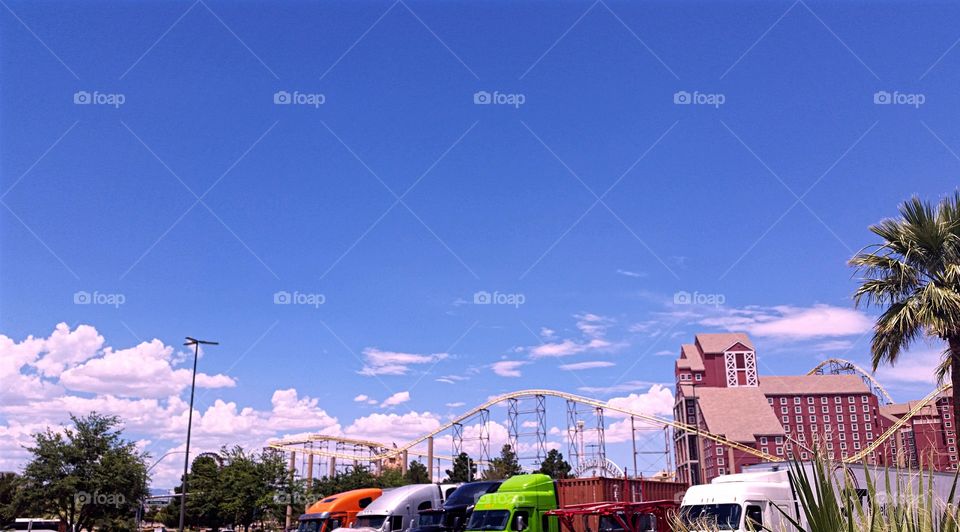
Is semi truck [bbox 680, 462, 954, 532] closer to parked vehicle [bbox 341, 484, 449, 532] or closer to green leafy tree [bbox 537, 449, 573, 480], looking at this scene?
parked vehicle [bbox 341, 484, 449, 532]

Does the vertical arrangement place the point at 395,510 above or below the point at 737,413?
below

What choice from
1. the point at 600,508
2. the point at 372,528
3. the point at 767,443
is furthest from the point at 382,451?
the point at 600,508

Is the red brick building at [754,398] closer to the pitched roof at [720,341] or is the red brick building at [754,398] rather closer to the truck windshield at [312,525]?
the pitched roof at [720,341]

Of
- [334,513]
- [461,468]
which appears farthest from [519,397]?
[334,513]

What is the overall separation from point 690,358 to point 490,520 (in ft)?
403

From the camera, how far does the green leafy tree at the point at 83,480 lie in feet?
129

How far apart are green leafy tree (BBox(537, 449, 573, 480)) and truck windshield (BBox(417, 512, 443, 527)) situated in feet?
163

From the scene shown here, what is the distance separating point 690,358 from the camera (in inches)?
5384

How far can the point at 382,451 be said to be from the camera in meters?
106

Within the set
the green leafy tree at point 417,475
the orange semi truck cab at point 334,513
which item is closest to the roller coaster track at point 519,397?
the green leafy tree at point 417,475

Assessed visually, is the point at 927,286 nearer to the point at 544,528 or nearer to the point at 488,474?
the point at 544,528

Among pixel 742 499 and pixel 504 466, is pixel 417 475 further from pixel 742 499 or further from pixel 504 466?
pixel 742 499

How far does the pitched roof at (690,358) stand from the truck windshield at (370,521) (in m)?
117

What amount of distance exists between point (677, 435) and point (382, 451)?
54.4 meters
